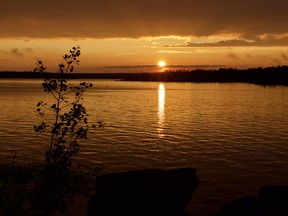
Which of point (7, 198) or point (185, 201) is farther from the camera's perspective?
point (185, 201)

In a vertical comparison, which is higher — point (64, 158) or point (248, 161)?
point (64, 158)

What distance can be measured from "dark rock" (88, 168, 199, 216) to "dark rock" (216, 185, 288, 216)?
2523mm

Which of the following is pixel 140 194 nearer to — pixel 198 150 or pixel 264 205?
pixel 264 205

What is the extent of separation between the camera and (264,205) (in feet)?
60.1

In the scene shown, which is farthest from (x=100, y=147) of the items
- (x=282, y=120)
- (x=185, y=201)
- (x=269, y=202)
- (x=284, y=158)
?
(x=282, y=120)

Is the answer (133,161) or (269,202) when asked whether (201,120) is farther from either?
(269,202)

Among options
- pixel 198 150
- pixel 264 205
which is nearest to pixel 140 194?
pixel 264 205

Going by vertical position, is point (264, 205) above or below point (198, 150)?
above

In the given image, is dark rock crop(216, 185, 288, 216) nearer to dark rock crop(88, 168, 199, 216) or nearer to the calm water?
dark rock crop(88, 168, 199, 216)

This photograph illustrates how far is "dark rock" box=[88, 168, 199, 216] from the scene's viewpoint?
19234 mm

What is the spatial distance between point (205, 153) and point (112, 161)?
37.4 ft

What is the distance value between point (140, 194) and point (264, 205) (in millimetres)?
6103

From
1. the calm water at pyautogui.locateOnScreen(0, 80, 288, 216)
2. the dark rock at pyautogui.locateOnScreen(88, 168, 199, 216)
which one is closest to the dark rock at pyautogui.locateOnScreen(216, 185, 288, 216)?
the dark rock at pyautogui.locateOnScreen(88, 168, 199, 216)

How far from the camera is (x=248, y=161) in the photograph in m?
39.3
